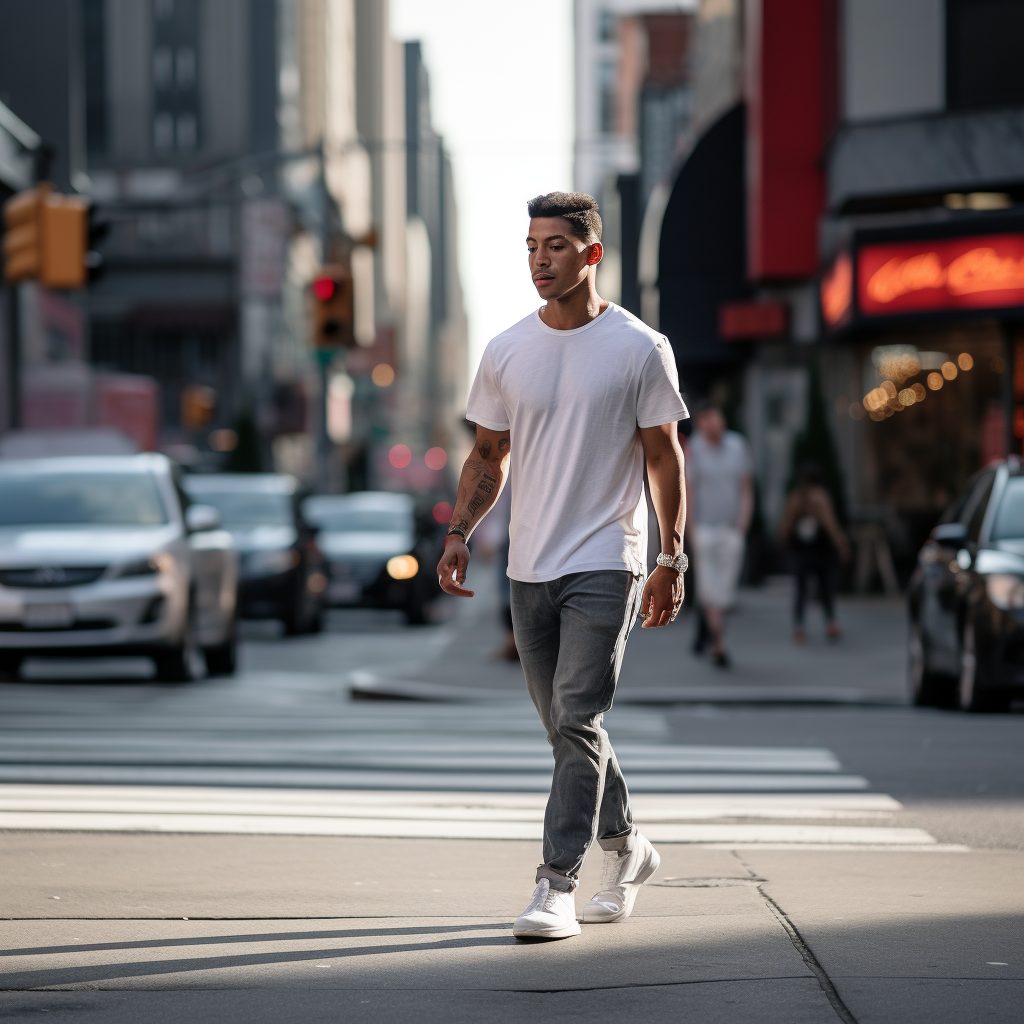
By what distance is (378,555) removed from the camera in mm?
24984

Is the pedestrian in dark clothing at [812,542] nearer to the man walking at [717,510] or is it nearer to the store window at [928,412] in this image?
the man walking at [717,510]

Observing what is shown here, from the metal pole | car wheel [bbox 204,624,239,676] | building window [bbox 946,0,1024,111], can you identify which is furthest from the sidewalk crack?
building window [bbox 946,0,1024,111]

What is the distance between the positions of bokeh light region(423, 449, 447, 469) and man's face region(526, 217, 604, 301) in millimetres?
130102

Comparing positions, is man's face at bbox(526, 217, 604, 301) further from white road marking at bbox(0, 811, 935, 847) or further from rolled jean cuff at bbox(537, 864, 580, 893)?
white road marking at bbox(0, 811, 935, 847)

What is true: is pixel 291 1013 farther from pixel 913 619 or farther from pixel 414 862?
pixel 913 619

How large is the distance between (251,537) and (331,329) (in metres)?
3.40

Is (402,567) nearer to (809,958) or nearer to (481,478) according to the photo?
(481,478)

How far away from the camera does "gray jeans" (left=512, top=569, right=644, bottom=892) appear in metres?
5.22

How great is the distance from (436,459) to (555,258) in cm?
13575

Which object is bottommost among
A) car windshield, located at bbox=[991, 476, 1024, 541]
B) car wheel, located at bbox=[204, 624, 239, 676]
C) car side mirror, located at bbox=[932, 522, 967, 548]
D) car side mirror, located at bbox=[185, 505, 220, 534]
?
car wheel, located at bbox=[204, 624, 239, 676]

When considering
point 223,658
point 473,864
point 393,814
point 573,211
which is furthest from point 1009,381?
point 573,211

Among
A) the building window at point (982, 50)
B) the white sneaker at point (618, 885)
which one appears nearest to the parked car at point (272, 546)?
the building window at point (982, 50)

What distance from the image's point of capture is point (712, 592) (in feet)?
48.7

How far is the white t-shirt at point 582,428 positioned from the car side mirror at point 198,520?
9783mm
